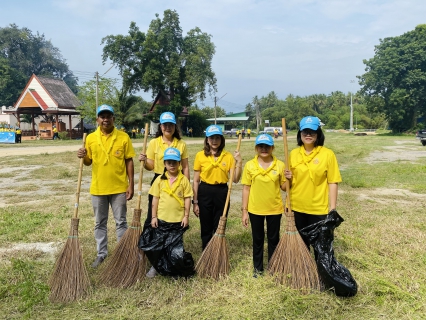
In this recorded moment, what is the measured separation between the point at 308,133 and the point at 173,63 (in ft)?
100

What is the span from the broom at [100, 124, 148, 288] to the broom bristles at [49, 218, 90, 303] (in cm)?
21

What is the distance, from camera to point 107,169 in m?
3.36

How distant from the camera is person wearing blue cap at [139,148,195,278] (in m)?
3.09

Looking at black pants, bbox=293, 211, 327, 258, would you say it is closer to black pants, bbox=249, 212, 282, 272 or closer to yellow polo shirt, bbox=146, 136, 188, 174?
black pants, bbox=249, 212, 282, 272

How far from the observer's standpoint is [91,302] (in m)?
2.75

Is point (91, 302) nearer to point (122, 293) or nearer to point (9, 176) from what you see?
point (122, 293)

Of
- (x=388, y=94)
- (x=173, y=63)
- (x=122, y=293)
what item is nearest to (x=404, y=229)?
(x=122, y=293)

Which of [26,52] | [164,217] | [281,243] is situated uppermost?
[26,52]

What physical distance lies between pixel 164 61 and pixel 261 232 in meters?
31.2

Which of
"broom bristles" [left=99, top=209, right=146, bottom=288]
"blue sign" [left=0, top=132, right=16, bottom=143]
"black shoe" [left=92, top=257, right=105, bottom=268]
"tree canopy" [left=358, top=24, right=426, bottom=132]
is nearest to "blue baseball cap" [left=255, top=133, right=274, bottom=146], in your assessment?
"broom bristles" [left=99, top=209, right=146, bottom=288]

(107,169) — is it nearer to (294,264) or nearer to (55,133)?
(294,264)

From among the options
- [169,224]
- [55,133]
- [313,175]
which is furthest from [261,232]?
[55,133]

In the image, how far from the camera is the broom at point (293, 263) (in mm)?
2916

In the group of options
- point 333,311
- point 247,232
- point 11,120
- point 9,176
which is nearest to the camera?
point 333,311
